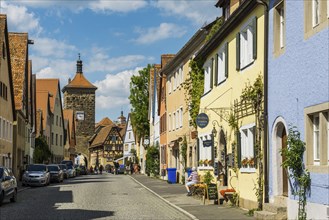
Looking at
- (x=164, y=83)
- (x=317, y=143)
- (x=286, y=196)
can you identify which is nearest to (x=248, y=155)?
(x=286, y=196)

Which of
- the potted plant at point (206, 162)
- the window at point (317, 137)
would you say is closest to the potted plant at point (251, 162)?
the window at point (317, 137)

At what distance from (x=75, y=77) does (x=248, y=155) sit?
123m

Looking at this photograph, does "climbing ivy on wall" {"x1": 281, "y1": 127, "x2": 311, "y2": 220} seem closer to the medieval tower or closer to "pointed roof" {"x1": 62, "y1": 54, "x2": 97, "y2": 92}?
the medieval tower

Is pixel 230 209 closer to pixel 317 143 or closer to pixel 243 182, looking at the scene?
pixel 243 182

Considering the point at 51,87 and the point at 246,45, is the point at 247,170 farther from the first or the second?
the point at 51,87

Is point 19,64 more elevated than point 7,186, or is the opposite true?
point 19,64

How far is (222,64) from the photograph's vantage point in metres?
25.8

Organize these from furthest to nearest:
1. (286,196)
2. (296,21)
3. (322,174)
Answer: (286,196) < (296,21) < (322,174)

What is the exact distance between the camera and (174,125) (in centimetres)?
4788

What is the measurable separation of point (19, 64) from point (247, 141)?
37.9 meters

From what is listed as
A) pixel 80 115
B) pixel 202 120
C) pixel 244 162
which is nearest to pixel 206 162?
pixel 202 120

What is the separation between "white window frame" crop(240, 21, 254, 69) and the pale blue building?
262 cm

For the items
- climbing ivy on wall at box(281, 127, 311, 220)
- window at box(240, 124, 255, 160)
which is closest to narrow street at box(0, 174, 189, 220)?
window at box(240, 124, 255, 160)

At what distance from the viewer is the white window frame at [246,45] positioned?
20.5m
